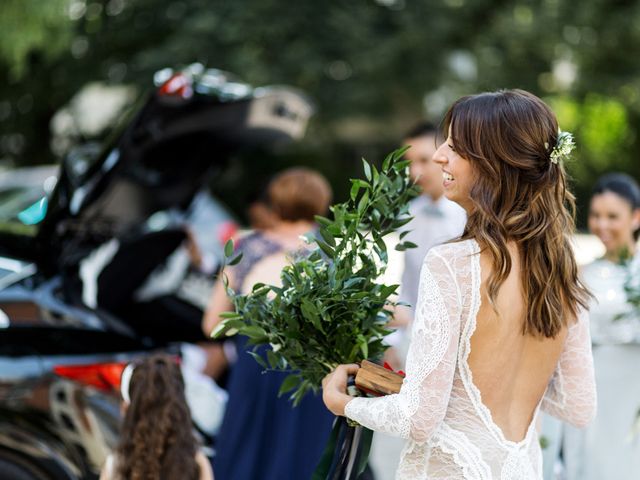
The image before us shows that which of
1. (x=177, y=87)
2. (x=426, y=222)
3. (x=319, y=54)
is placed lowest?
(x=426, y=222)

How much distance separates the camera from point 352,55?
41.1 ft

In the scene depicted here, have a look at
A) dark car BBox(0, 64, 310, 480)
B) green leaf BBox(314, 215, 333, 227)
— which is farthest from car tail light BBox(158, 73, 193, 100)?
green leaf BBox(314, 215, 333, 227)

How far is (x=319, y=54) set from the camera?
41.1ft

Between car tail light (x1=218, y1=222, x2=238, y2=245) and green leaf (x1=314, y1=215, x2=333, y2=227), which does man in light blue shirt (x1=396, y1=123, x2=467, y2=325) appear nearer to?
green leaf (x1=314, y1=215, x2=333, y2=227)

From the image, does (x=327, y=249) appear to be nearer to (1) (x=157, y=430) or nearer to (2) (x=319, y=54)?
(1) (x=157, y=430)

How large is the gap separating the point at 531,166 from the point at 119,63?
12.0 metres

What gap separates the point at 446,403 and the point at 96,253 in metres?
2.89

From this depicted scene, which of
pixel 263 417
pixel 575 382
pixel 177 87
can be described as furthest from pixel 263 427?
pixel 575 382

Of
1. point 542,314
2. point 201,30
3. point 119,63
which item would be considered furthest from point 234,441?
point 119,63

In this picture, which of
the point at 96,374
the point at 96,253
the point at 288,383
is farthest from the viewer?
the point at 96,253

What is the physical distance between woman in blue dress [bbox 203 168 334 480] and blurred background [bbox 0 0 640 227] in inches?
290

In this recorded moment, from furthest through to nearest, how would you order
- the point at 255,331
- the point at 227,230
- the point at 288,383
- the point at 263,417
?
the point at 227,230
the point at 263,417
the point at 288,383
the point at 255,331

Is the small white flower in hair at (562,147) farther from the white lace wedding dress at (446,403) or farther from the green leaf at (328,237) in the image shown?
the green leaf at (328,237)

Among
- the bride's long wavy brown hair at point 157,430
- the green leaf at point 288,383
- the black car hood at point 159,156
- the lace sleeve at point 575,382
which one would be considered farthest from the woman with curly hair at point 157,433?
the black car hood at point 159,156
